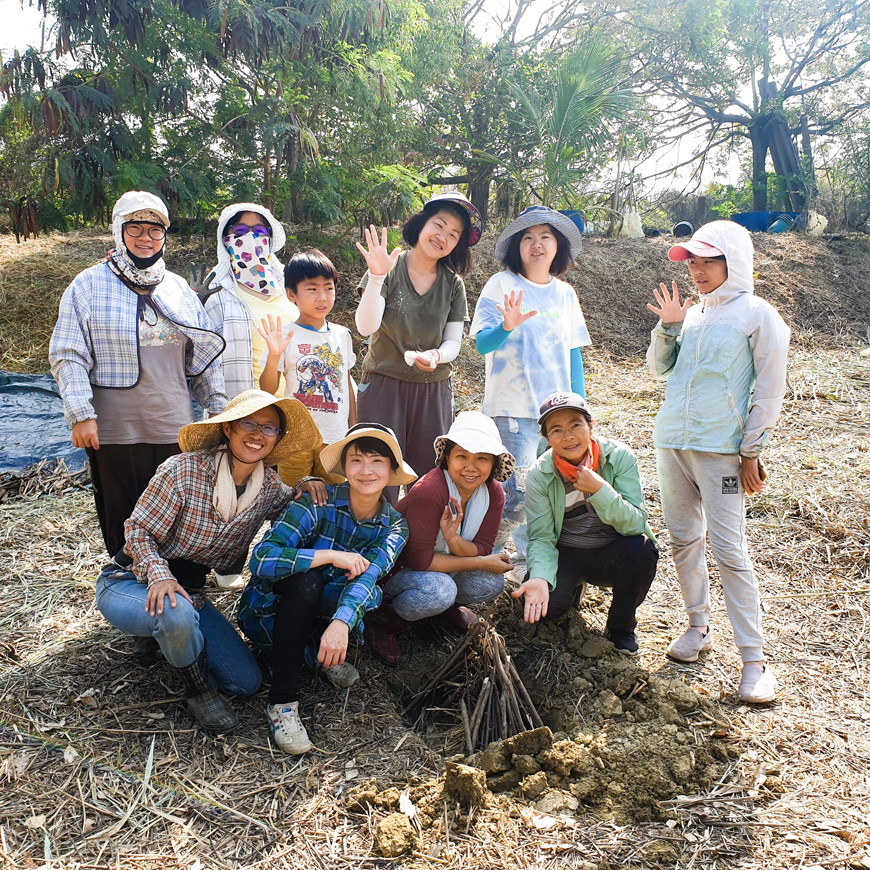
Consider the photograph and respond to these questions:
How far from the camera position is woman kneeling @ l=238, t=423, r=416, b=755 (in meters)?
2.29

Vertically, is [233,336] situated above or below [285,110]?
below

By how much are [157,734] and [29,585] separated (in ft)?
4.42

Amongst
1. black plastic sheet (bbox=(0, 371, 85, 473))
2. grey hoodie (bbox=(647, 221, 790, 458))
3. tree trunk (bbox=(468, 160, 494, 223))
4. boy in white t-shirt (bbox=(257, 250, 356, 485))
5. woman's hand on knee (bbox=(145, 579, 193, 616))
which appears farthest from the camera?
tree trunk (bbox=(468, 160, 494, 223))

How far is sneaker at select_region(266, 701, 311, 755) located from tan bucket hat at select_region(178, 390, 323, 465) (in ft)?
2.91

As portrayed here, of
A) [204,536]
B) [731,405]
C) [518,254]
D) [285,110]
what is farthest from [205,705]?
[285,110]

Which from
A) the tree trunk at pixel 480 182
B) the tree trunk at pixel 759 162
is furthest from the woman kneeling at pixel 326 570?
Result: the tree trunk at pixel 759 162

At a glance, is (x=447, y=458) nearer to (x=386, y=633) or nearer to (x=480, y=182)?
(x=386, y=633)

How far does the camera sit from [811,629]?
118 inches

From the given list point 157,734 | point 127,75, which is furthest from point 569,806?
point 127,75

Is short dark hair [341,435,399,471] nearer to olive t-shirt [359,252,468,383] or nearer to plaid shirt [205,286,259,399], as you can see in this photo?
olive t-shirt [359,252,468,383]

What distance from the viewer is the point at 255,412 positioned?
2400 mm

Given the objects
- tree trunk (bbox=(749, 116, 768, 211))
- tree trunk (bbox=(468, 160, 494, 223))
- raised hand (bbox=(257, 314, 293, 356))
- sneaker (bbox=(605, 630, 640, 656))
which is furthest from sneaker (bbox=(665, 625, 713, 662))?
tree trunk (bbox=(749, 116, 768, 211))

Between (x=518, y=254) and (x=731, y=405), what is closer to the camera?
(x=731, y=405)

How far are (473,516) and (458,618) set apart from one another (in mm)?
476
